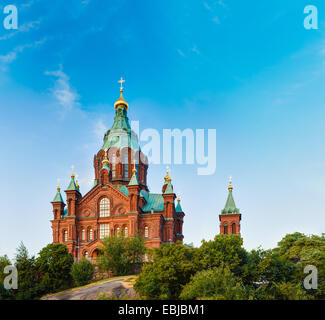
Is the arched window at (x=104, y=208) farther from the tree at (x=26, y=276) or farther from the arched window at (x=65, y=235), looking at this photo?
the tree at (x=26, y=276)

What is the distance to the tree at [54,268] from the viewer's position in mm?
50156

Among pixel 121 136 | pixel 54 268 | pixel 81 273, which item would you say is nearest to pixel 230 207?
pixel 121 136

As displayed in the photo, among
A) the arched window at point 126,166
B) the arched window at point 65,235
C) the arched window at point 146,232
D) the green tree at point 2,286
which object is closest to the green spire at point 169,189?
the arched window at point 146,232

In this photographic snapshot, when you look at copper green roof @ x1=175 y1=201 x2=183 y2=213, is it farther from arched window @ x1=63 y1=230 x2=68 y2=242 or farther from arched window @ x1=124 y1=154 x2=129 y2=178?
arched window @ x1=63 y1=230 x2=68 y2=242

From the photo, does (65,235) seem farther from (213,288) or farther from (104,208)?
(213,288)

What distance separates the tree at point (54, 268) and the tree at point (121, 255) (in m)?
4.20

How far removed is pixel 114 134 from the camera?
74562 millimetres

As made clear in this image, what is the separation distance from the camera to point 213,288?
37.7 metres

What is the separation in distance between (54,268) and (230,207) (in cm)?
3221

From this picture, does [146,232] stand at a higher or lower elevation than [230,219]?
lower

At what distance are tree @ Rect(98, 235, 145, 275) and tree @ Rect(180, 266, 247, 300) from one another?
14873mm
